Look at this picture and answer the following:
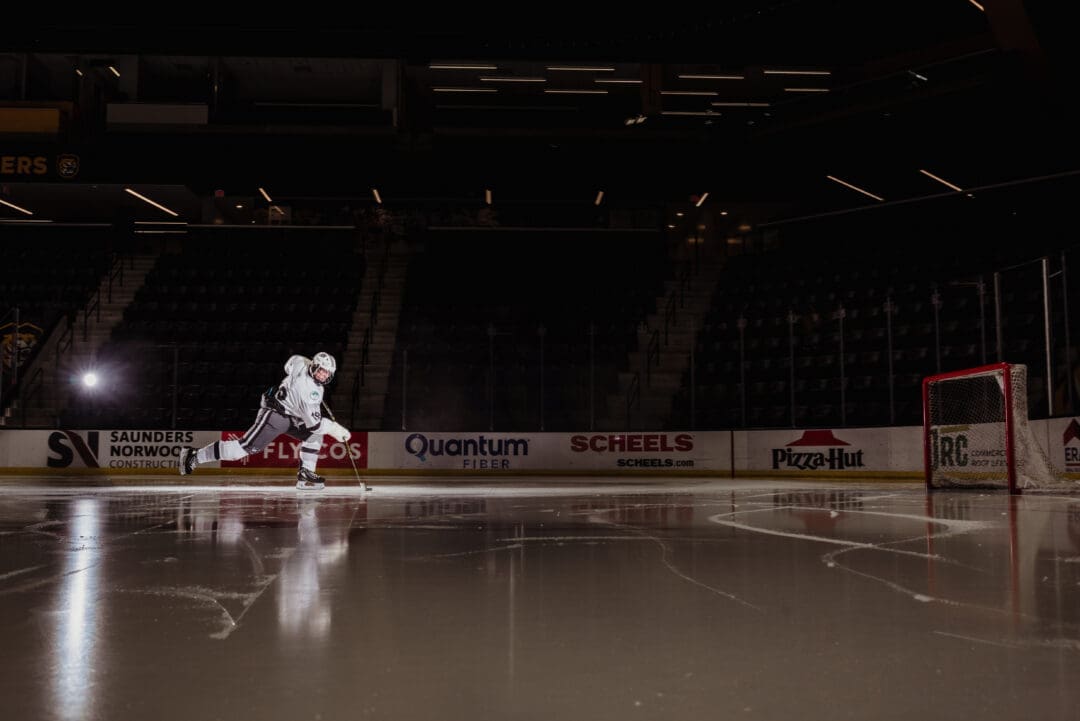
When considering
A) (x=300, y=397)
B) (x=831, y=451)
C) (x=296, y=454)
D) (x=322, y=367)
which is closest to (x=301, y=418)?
(x=300, y=397)

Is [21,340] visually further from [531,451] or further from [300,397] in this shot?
[300,397]

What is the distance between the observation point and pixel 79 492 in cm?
1205

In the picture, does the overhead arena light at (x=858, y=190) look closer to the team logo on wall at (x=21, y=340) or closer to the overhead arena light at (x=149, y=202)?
the overhead arena light at (x=149, y=202)

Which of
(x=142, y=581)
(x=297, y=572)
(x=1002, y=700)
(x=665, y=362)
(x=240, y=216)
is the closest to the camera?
(x=1002, y=700)

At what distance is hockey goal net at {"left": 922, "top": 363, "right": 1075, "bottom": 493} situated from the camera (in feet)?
41.5

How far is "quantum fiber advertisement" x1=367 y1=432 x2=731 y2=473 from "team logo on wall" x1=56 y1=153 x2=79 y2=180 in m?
10.9

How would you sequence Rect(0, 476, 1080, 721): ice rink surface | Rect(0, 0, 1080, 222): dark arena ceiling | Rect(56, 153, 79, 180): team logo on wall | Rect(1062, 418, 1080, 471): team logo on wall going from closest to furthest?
Rect(0, 476, 1080, 721): ice rink surface → Rect(1062, 418, 1080, 471): team logo on wall → Rect(0, 0, 1080, 222): dark arena ceiling → Rect(56, 153, 79, 180): team logo on wall

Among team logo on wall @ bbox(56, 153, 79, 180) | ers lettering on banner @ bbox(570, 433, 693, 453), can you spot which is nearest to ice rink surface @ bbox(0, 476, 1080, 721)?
ers lettering on banner @ bbox(570, 433, 693, 453)

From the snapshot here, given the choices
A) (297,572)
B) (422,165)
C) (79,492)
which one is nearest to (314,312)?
(422,165)

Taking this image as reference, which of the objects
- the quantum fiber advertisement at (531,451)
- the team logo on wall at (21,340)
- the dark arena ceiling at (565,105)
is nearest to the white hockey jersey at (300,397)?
the quantum fiber advertisement at (531,451)

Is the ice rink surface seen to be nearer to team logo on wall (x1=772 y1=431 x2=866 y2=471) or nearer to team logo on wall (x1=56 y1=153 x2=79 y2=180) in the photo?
team logo on wall (x1=772 y1=431 x2=866 y2=471)

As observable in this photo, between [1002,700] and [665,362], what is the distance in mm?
19958

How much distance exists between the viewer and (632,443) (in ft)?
65.2

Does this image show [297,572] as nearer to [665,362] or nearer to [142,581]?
[142,581]
